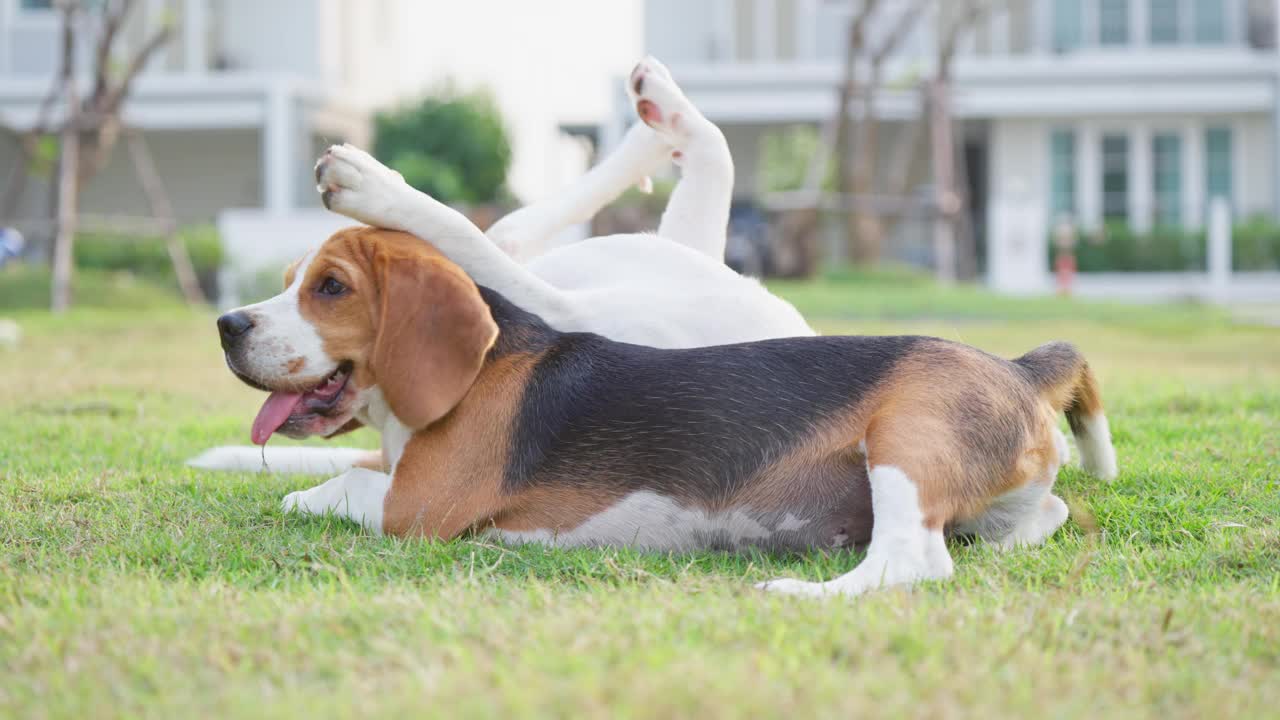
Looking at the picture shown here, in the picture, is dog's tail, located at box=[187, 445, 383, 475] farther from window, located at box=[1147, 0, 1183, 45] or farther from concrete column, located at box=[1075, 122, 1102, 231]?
window, located at box=[1147, 0, 1183, 45]

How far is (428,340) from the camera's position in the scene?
11.8 feet

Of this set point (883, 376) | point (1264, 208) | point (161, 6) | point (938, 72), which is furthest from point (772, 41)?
point (883, 376)

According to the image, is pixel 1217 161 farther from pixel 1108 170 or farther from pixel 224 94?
pixel 224 94

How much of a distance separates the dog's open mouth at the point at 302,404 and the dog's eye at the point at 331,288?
0.71 ft

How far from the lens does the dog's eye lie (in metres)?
3.70

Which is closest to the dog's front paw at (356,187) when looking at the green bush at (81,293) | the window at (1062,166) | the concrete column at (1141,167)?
the green bush at (81,293)

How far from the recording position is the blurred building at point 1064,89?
3025cm

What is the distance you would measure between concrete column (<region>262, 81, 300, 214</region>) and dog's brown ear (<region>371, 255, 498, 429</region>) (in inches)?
1065

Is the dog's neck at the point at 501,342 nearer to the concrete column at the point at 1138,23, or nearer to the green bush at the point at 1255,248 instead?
the green bush at the point at 1255,248

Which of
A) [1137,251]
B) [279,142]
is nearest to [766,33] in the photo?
[1137,251]

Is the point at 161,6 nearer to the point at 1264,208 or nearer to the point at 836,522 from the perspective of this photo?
the point at 1264,208

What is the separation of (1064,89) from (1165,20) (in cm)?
413

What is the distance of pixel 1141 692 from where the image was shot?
232cm

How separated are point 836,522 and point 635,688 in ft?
4.94
